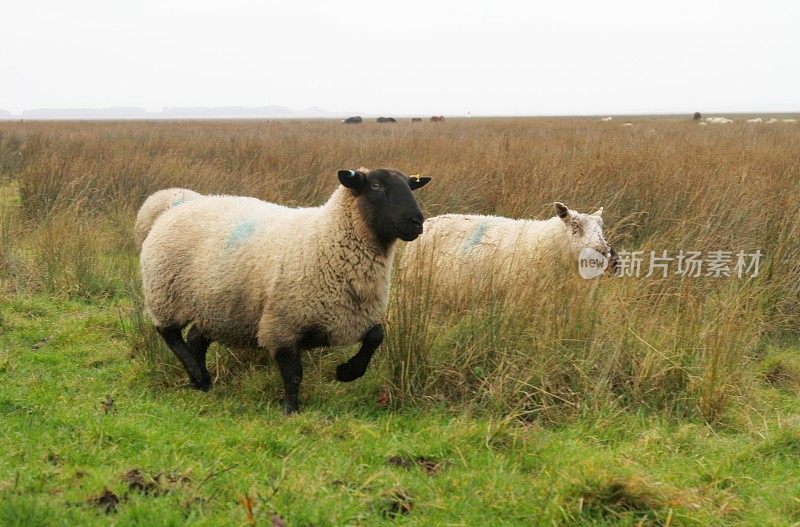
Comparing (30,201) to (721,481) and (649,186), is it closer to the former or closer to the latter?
(649,186)

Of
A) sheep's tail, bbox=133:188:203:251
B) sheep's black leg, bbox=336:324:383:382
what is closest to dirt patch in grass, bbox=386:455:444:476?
sheep's black leg, bbox=336:324:383:382

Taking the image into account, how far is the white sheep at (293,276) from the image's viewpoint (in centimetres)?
498

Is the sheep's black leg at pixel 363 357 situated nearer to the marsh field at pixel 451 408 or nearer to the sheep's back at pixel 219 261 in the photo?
the marsh field at pixel 451 408

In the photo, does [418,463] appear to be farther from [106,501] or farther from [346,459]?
[106,501]

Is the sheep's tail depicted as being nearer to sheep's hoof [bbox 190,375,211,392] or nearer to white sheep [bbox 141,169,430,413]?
white sheep [bbox 141,169,430,413]

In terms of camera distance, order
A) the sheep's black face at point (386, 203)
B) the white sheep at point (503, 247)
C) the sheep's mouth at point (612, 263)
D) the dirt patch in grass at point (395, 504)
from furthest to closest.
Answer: the sheep's mouth at point (612, 263), the white sheep at point (503, 247), the sheep's black face at point (386, 203), the dirt patch in grass at point (395, 504)

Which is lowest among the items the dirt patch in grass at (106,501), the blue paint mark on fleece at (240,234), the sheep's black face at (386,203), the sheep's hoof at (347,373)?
the dirt patch in grass at (106,501)

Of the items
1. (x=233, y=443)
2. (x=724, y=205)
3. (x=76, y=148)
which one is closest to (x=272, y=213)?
(x=233, y=443)

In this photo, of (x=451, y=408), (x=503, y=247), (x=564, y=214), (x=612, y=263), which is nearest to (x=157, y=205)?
(x=503, y=247)

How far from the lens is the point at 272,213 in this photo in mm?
5625

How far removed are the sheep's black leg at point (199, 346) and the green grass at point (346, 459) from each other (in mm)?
175

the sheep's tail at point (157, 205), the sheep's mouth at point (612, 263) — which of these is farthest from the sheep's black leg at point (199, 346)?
the sheep's mouth at point (612, 263)

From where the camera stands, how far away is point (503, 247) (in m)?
7.22

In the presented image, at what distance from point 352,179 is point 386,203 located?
278 millimetres
